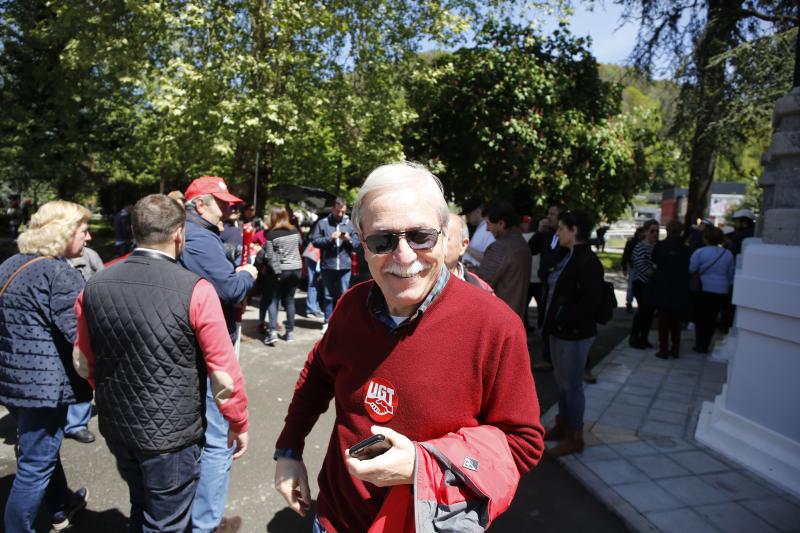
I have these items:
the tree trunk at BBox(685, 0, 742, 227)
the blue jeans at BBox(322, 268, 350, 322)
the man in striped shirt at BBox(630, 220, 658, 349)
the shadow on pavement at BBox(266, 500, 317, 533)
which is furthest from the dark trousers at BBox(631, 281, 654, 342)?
the shadow on pavement at BBox(266, 500, 317, 533)

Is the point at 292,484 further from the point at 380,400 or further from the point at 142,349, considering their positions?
the point at 142,349

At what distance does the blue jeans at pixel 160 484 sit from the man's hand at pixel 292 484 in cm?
75

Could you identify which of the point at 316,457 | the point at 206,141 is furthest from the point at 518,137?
the point at 316,457

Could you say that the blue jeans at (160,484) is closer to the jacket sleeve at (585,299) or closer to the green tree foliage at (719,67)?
the jacket sleeve at (585,299)

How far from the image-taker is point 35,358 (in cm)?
264

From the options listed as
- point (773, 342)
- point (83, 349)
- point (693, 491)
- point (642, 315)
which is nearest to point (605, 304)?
point (773, 342)

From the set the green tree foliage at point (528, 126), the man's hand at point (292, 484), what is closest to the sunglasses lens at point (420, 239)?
the man's hand at point (292, 484)

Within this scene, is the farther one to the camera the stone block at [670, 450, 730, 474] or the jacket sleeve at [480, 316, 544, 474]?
the stone block at [670, 450, 730, 474]

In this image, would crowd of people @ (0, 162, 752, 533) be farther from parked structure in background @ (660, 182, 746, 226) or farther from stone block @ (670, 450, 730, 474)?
parked structure in background @ (660, 182, 746, 226)

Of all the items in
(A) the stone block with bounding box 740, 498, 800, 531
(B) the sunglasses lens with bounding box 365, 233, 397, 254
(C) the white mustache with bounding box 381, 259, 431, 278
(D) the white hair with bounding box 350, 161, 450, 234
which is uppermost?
(D) the white hair with bounding box 350, 161, 450, 234

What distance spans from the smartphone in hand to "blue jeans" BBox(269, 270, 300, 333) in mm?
5934

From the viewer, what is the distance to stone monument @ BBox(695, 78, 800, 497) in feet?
12.4

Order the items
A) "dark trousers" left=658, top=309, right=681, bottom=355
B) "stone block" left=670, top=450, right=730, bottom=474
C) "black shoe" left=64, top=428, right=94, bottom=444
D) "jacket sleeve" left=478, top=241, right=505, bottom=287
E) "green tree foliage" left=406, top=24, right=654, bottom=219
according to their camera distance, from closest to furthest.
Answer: "stone block" left=670, top=450, right=730, bottom=474
"black shoe" left=64, top=428, right=94, bottom=444
"jacket sleeve" left=478, top=241, right=505, bottom=287
"dark trousers" left=658, top=309, right=681, bottom=355
"green tree foliage" left=406, top=24, right=654, bottom=219

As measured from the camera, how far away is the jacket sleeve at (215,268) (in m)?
3.08
